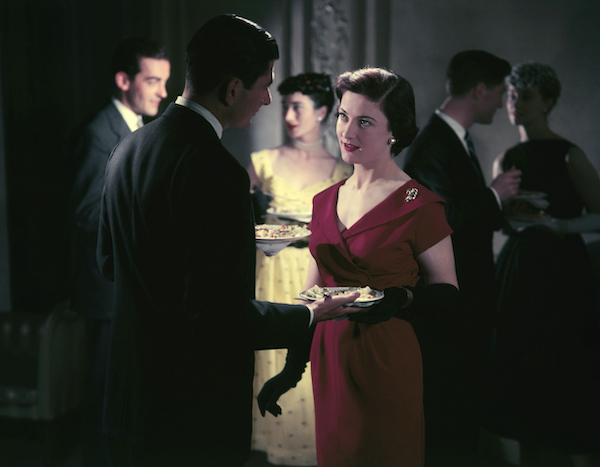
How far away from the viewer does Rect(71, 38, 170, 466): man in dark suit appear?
2.83m

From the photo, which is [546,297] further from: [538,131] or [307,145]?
[307,145]

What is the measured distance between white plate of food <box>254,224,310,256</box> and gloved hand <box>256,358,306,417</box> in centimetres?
Answer: 44

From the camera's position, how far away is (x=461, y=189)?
265 cm

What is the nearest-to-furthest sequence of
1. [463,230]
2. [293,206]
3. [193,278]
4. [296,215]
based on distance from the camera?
1. [193,278]
2. [296,215]
3. [463,230]
4. [293,206]

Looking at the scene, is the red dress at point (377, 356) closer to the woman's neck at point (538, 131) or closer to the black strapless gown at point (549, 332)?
the black strapless gown at point (549, 332)

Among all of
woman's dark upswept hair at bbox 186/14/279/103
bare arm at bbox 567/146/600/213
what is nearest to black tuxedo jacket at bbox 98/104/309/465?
woman's dark upswept hair at bbox 186/14/279/103

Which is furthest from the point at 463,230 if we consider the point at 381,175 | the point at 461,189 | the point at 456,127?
the point at 381,175

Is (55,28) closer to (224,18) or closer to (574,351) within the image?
(224,18)

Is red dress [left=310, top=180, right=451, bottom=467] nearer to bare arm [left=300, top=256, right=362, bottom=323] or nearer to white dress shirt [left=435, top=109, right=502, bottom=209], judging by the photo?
bare arm [left=300, top=256, right=362, bottom=323]

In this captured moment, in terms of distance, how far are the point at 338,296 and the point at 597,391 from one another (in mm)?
1926

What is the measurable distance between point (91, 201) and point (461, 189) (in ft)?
5.84

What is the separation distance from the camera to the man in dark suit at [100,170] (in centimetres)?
283

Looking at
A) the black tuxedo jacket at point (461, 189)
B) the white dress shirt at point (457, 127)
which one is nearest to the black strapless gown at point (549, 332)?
the black tuxedo jacket at point (461, 189)

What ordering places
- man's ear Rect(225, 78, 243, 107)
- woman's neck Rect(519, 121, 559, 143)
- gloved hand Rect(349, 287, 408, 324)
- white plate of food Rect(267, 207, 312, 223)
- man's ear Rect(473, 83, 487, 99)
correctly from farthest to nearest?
woman's neck Rect(519, 121, 559, 143), man's ear Rect(473, 83, 487, 99), white plate of food Rect(267, 207, 312, 223), gloved hand Rect(349, 287, 408, 324), man's ear Rect(225, 78, 243, 107)
